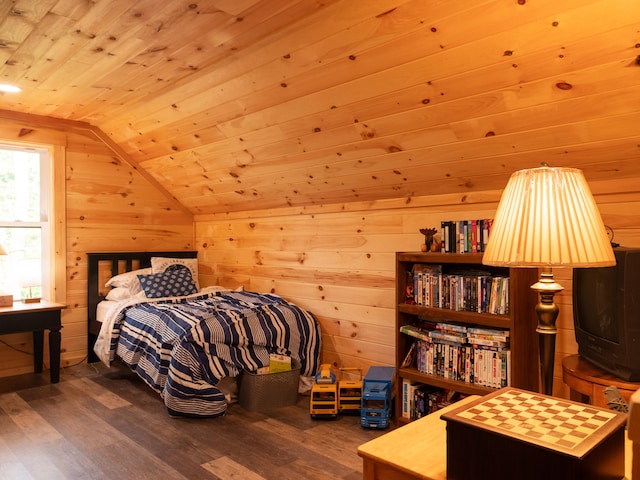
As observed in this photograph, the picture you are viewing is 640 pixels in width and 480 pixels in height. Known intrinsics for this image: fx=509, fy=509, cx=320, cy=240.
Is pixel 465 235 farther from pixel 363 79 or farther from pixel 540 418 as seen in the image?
pixel 540 418

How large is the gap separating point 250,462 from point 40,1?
2356mm

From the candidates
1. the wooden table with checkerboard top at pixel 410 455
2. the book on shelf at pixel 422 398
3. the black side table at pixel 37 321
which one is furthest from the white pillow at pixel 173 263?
the wooden table with checkerboard top at pixel 410 455

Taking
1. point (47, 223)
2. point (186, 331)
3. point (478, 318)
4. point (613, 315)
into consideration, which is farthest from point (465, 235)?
point (47, 223)

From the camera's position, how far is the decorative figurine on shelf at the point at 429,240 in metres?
3.04

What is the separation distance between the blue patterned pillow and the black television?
3230 mm

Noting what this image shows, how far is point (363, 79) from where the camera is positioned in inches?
101

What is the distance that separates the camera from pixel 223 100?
323cm

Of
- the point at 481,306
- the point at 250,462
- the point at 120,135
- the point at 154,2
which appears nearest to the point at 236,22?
the point at 154,2

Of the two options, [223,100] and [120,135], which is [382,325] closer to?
[223,100]

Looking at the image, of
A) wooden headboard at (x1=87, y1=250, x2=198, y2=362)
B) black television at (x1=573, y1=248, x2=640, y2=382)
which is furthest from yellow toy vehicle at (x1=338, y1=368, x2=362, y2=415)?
wooden headboard at (x1=87, y1=250, x2=198, y2=362)

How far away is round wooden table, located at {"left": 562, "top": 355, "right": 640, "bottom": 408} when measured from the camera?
1.90m

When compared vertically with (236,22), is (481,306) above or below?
below

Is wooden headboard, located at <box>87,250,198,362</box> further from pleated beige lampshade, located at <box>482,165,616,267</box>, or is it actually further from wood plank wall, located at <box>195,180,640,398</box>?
pleated beige lampshade, located at <box>482,165,616,267</box>

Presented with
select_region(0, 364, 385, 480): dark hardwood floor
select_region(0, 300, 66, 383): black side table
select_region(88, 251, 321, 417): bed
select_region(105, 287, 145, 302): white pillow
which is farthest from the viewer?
select_region(105, 287, 145, 302): white pillow
